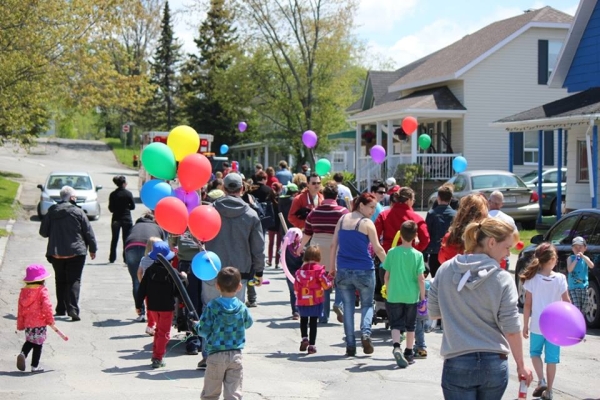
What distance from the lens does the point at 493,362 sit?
4852 mm

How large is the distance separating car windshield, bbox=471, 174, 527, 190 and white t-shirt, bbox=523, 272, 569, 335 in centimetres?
1628

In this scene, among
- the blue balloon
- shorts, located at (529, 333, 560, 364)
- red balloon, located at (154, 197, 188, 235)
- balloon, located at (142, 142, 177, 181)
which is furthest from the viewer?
balloon, located at (142, 142, 177, 181)

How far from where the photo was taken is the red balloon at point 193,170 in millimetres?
8766

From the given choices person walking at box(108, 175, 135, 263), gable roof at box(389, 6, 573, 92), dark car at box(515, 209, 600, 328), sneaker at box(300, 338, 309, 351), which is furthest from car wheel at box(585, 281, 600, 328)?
gable roof at box(389, 6, 573, 92)

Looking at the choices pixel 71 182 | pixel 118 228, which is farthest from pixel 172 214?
pixel 71 182

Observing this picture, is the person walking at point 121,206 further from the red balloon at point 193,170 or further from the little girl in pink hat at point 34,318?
the red balloon at point 193,170

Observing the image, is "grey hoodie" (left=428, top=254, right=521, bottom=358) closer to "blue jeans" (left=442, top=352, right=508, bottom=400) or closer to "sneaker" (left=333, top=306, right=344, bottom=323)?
"blue jeans" (left=442, top=352, right=508, bottom=400)

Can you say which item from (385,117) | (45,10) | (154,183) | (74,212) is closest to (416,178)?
(385,117)

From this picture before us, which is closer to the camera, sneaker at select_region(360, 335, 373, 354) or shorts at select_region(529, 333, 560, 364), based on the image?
shorts at select_region(529, 333, 560, 364)

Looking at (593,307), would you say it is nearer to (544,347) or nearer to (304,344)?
(544,347)

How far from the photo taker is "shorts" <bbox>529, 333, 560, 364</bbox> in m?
7.96

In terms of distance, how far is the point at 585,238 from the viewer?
481 inches

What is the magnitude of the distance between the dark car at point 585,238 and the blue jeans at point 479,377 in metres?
7.19

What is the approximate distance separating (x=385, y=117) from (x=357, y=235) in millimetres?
26539
